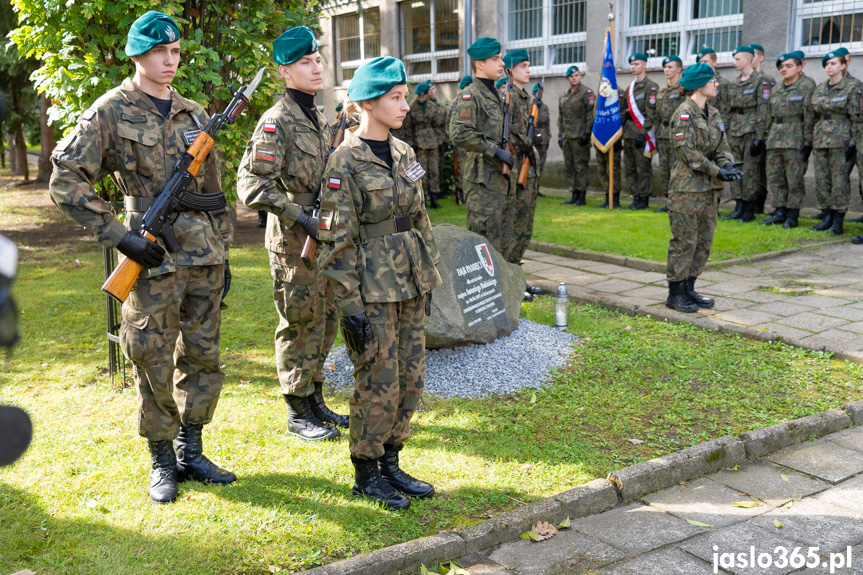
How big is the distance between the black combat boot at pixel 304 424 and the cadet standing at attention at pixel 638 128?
10.5 metres

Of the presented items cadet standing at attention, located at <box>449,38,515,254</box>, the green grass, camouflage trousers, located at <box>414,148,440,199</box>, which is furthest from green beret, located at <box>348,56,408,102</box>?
camouflage trousers, located at <box>414,148,440,199</box>

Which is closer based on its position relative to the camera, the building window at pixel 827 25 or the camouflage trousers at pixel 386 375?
the camouflage trousers at pixel 386 375

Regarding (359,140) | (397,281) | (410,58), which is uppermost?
(410,58)

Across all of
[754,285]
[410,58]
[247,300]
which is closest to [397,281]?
[247,300]

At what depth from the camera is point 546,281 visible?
923 centimetres

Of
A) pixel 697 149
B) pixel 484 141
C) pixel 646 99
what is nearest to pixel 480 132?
pixel 484 141

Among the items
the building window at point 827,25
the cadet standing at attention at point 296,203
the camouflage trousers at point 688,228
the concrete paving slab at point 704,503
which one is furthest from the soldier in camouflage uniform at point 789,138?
the cadet standing at attention at point 296,203

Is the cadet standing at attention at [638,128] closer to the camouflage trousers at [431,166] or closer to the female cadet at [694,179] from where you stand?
the camouflage trousers at [431,166]

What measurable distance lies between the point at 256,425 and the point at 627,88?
39.1ft

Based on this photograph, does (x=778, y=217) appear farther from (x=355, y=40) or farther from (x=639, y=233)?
(x=355, y=40)

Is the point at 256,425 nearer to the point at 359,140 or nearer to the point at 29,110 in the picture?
the point at 359,140

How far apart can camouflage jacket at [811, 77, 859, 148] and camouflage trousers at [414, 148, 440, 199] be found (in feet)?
23.0

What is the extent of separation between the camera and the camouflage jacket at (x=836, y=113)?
36.5 ft

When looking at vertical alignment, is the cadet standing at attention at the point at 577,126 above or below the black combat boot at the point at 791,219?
above
